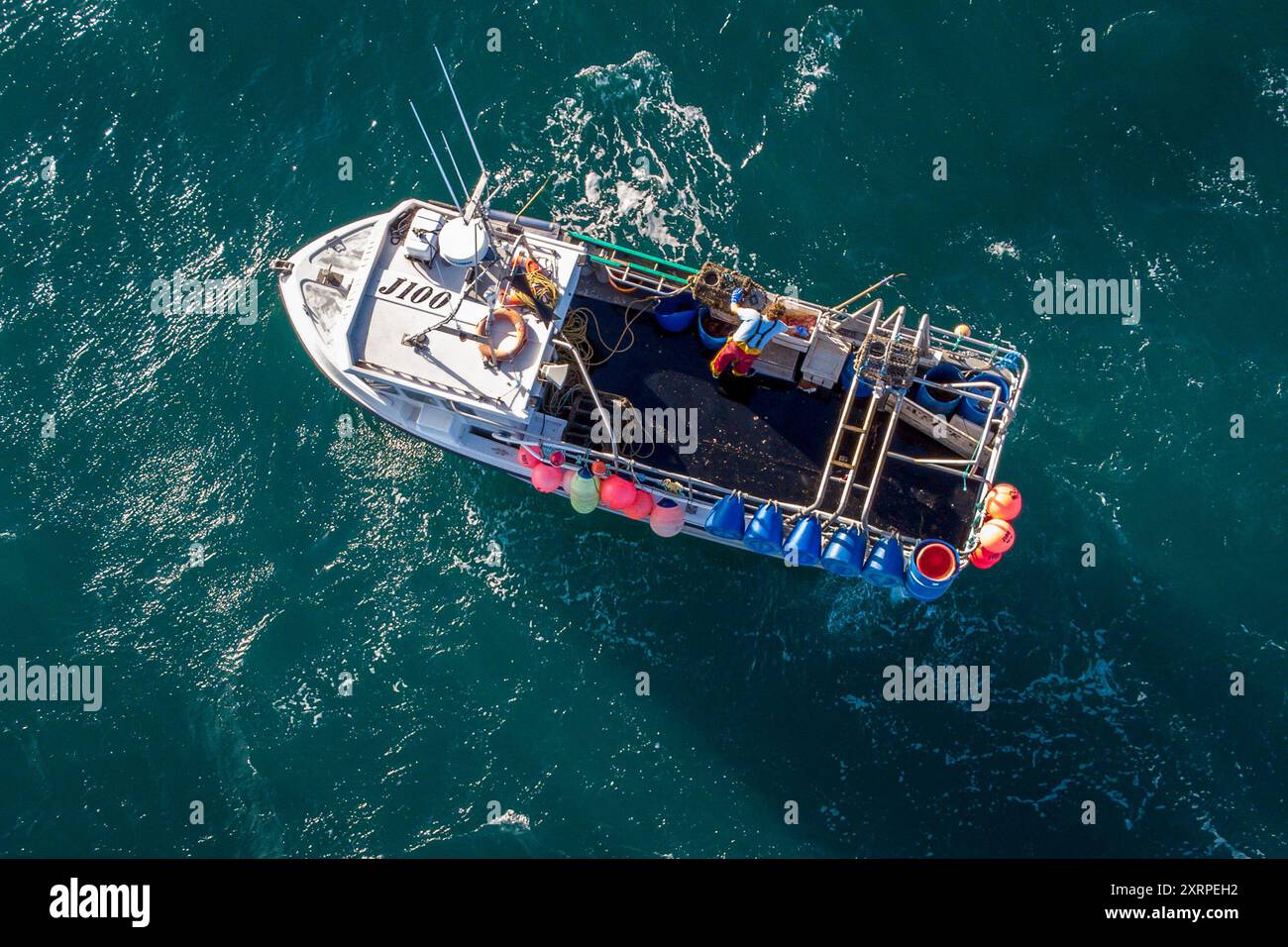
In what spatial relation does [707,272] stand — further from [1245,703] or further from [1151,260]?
[1245,703]

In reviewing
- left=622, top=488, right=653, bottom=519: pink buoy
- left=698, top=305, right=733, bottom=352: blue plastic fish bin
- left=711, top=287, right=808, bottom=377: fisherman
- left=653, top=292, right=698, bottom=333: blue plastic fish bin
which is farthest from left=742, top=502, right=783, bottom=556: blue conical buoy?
left=653, top=292, right=698, bottom=333: blue plastic fish bin

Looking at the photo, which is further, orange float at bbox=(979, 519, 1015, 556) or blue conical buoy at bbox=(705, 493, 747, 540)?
blue conical buoy at bbox=(705, 493, 747, 540)

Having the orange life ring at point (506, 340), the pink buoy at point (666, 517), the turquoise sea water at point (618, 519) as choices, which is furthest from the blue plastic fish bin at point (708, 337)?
the orange life ring at point (506, 340)

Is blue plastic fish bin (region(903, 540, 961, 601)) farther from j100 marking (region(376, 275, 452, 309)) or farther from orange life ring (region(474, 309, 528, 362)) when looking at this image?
j100 marking (region(376, 275, 452, 309))

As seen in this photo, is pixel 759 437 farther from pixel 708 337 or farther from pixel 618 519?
pixel 618 519

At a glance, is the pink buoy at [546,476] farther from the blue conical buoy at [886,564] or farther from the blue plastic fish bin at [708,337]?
the blue conical buoy at [886,564]

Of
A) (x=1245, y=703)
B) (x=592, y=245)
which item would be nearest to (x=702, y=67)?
(x=592, y=245)
